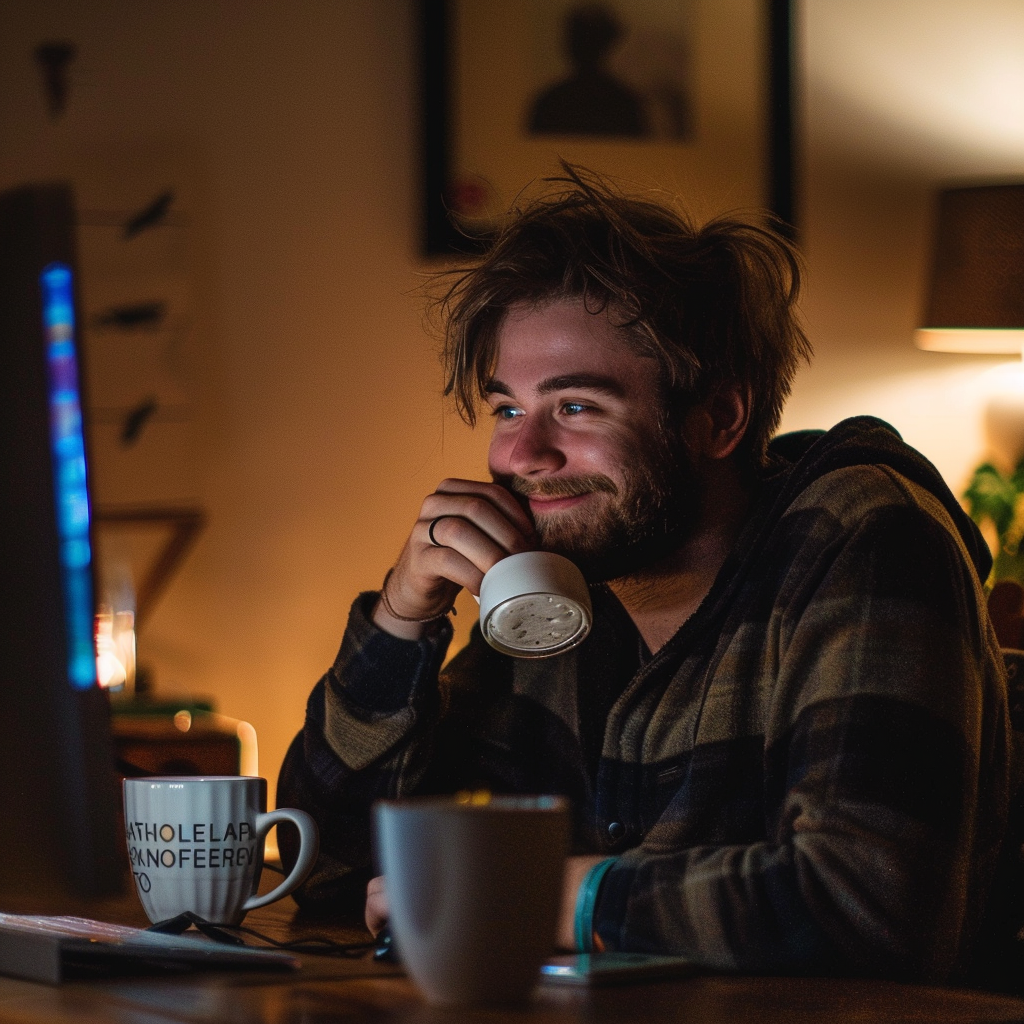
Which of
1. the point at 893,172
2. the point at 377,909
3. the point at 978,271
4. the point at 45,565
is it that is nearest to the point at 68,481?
the point at 45,565

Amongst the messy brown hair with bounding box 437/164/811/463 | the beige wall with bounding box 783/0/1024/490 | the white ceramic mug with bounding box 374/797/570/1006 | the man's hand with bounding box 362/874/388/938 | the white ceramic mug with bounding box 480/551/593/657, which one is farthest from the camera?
the beige wall with bounding box 783/0/1024/490

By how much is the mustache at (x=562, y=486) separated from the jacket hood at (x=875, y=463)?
0.54 ft

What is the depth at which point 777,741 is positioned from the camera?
1.06 m

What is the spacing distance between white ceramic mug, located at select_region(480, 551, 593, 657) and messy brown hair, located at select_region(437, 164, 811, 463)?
354 mm

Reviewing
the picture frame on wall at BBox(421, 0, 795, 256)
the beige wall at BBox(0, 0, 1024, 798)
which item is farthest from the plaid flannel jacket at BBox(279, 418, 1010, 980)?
the picture frame on wall at BBox(421, 0, 795, 256)

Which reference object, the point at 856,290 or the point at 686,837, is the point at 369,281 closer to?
the point at 856,290

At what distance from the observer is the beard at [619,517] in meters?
1.30

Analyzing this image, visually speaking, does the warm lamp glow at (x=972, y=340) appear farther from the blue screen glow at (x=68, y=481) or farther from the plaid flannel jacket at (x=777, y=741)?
the blue screen glow at (x=68, y=481)

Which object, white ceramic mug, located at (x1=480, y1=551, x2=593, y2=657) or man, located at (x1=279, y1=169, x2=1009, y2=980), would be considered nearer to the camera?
man, located at (x1=279, y1=169, x2=1009, y2=980)

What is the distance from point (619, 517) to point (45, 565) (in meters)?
0.74

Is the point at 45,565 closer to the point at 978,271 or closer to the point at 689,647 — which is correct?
the point at 689,647

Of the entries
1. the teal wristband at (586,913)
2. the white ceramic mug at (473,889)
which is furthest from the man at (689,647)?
the white ceramic mug at (473,889)

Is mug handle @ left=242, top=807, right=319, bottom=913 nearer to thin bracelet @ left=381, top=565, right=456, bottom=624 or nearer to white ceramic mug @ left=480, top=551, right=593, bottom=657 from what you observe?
white ceramic mug @ left=480, top=551, right=593, bottom=657

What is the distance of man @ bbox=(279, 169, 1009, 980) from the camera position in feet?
2.83
